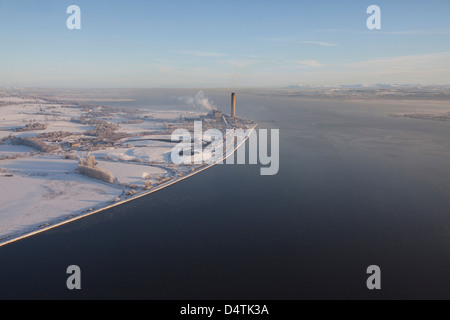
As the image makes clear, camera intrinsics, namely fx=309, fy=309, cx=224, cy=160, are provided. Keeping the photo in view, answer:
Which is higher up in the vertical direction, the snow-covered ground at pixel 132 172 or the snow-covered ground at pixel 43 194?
the snow-covered ground at pixel 132 172

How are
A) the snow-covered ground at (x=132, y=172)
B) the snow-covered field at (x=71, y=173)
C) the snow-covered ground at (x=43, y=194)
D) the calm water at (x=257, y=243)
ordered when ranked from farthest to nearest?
the snow-covered ground at (x=132, y=172) < the snow-covered field at (x=71, y=173) < the snow-covered ground at (x=43, y=194) < the calm water at (x=257, y=243)

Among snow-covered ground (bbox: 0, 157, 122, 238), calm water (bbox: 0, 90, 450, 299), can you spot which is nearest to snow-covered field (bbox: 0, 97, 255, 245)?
snow-covered ground (bbox: 0, 157, 122, 238)

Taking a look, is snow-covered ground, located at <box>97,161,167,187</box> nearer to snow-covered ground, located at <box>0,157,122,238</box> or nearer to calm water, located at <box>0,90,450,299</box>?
snow-covered ground, located at <box>0,157,122,238</box>

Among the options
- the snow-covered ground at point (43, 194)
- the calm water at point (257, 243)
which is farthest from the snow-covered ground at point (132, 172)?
the calm water at point (257, 243)

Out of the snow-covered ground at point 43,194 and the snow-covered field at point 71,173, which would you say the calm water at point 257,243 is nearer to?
the snow-covered field at point 71,173

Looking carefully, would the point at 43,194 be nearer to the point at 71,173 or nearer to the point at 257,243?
the point at 71,173

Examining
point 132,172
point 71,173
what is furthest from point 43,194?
point 132,172

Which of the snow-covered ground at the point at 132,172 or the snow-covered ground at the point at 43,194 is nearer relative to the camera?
the snow-covered ground at the point at 43,194

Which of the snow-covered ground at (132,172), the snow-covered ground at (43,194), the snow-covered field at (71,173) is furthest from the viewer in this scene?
the snow-covered ground at (132,172)
